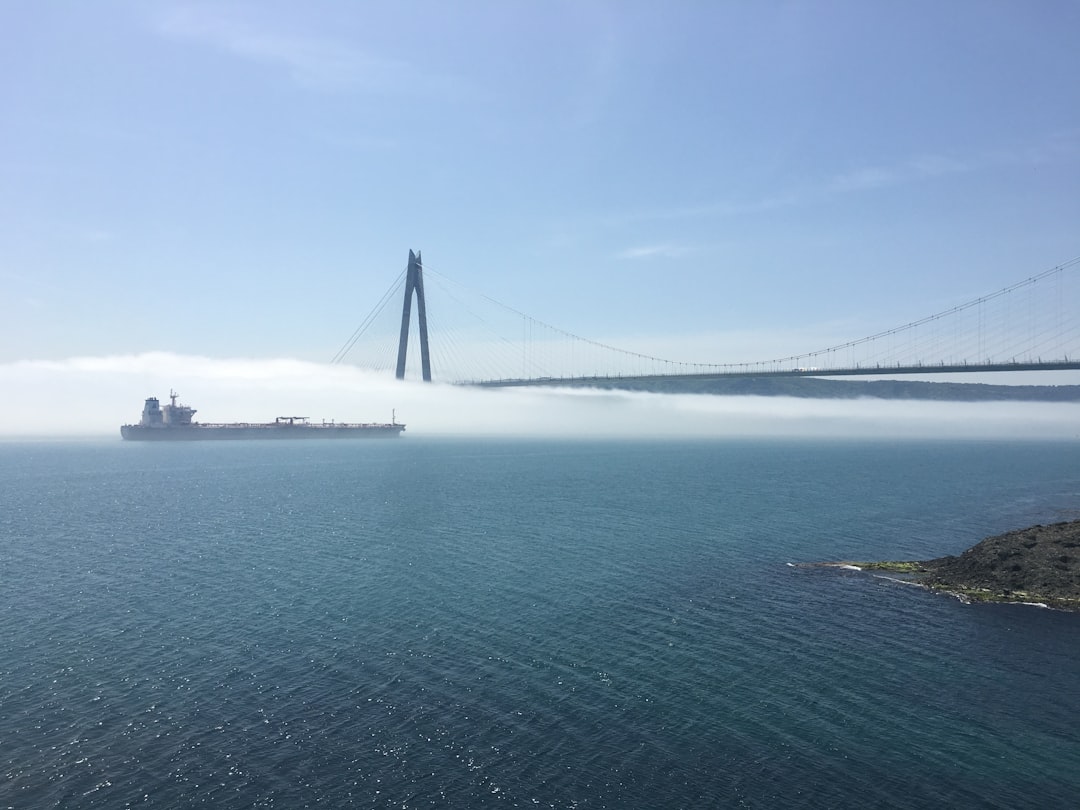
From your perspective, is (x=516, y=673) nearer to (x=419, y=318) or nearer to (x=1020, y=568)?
(x=1020, y=568)

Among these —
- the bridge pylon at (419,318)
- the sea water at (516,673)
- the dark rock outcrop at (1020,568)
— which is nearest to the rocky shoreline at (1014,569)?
the dark rock outcrop at (1020,568)

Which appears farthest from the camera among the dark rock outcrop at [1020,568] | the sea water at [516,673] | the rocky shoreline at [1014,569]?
the dark rock outcrop at [1020,568]

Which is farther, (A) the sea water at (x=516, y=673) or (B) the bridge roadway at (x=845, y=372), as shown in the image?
(B) the bridge roadway at (x=845, y=372)

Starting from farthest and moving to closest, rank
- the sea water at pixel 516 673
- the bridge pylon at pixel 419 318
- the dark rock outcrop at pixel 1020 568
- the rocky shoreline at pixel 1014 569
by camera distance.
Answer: the bridge pylon at pixel 419 318 → the dark rock outcrop at pixel 1020 568 → the rocky shoreline at pixel 1014 569 → the sea water at pixel 516 673

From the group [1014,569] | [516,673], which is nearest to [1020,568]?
[1014,569]

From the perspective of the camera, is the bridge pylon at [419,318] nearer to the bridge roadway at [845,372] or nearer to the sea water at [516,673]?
the bridge roadway at [845,372]

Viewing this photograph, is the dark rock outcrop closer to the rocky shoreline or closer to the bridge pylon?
the rocky shoreline

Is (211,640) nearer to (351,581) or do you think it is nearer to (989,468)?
(351,581)
